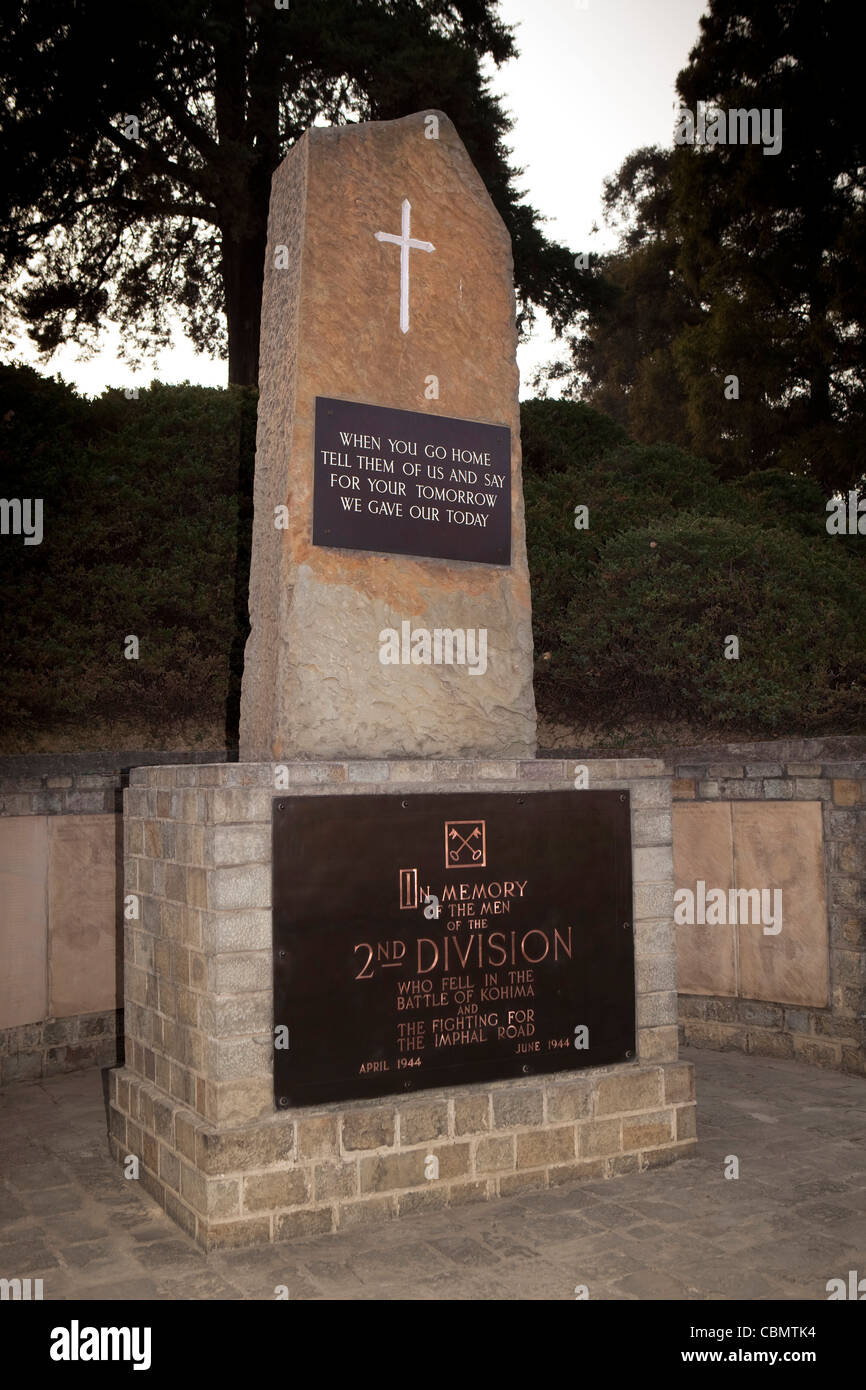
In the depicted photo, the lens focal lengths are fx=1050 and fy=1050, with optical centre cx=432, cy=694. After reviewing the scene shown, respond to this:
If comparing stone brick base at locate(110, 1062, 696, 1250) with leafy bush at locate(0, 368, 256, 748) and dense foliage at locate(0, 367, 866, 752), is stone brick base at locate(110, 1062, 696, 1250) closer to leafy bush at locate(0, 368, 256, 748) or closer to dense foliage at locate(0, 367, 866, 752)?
dense foliage at locate(0, 367, 866, 752)

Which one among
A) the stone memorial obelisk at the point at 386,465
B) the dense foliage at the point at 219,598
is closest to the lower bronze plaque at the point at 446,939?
the stone memorial obelisk at the point at 386,465

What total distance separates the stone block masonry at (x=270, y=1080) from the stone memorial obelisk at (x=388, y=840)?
12 millimetres

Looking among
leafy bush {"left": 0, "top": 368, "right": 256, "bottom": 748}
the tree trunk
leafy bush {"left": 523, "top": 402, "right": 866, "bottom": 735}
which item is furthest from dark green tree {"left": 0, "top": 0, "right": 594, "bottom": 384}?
leafy bush {"left": 523, "top": 402, "right": 866, "bottom": 735}

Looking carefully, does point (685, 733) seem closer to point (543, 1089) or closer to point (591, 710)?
point (591, 710)

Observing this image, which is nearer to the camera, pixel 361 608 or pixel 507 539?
pixel 361 608

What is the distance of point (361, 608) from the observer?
15.0 feet

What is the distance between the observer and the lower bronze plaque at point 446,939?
412 cm

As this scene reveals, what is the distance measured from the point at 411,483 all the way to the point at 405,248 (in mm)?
1117

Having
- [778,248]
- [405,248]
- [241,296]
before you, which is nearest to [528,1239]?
[405,248]

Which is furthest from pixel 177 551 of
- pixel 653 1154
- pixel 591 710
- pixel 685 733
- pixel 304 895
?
pixel 653 1154

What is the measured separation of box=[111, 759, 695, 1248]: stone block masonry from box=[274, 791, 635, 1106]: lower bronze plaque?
0.22ft

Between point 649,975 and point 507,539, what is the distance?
2.15 meters

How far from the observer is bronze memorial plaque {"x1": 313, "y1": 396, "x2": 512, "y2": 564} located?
14.9ft

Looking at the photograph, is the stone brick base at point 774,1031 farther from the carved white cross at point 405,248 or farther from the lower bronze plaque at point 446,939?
the carved white cross at point 405,248
